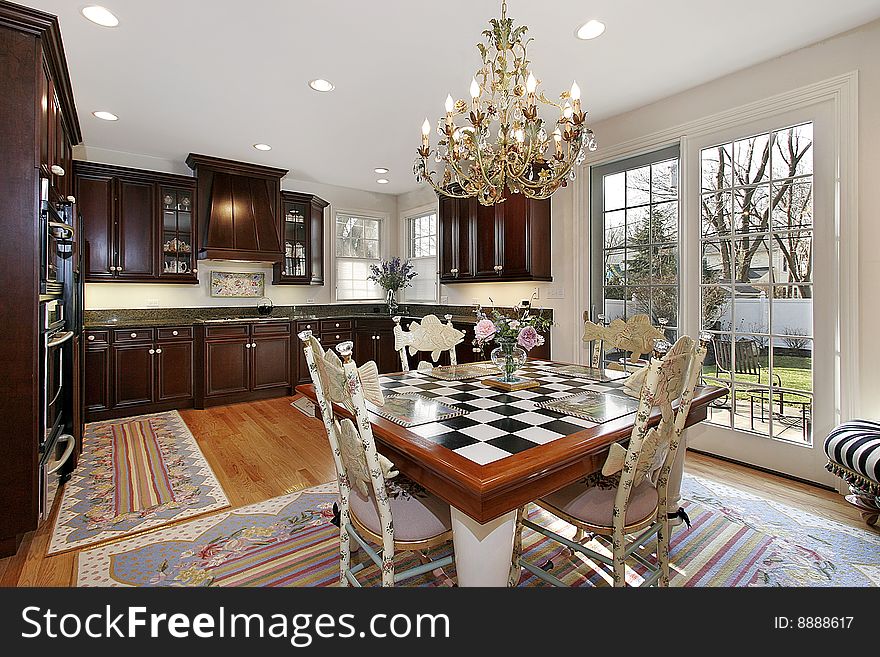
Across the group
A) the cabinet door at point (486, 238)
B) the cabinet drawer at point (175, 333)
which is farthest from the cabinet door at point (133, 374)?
the cabinet door at point (486, 238)

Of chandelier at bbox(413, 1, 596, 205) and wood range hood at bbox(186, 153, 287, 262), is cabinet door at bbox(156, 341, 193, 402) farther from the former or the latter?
chandelier at bbox(413, 1, 596, 205)

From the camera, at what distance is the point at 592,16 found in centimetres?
248

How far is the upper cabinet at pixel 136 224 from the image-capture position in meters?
4.48

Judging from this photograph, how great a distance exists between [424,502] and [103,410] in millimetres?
4235

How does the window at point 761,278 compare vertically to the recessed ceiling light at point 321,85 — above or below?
below

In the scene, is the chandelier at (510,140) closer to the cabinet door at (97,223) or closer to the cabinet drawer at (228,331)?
the cabinet drawer at (228,331)

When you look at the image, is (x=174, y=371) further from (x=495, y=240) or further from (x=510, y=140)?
(x=510, y=140)

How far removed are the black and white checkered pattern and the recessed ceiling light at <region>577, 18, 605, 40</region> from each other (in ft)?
6.48

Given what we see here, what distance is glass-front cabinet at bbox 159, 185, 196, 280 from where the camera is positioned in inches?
193

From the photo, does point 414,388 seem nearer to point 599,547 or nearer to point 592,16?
point 599,547

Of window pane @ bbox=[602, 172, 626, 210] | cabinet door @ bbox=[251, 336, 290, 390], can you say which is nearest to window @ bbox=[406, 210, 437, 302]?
cabinet door @ bbox=[251, 336, 290, 390]

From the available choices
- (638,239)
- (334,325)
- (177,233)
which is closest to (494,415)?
(638,239)

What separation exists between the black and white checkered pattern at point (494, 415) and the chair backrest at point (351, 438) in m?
0.20

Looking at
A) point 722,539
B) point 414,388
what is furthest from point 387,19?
point 722,539
